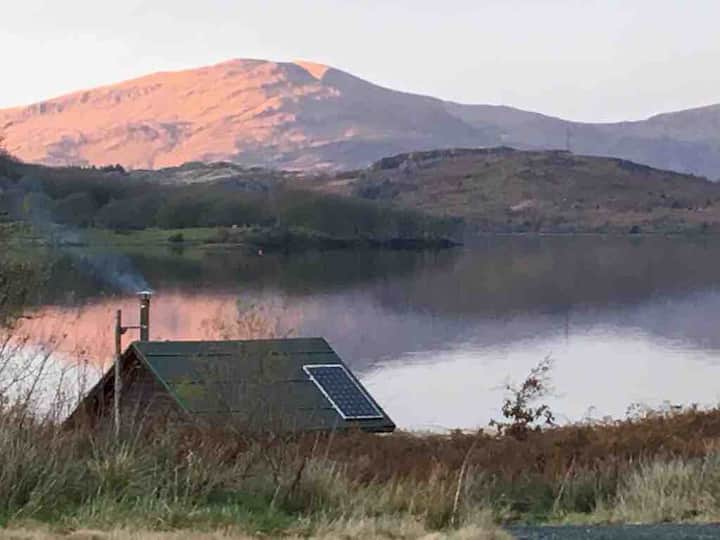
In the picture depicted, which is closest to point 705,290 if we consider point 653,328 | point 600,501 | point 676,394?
point 653,328

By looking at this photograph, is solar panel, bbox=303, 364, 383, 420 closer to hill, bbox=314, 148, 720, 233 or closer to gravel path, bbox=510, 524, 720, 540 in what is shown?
gravel path, bbox=510, 524, 720, 540

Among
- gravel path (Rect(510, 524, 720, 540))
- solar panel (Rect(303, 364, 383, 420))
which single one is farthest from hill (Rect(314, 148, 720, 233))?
gravel path (Rect(510, 524, 720, 540))

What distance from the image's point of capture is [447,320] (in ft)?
136

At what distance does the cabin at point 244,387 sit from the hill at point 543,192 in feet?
407

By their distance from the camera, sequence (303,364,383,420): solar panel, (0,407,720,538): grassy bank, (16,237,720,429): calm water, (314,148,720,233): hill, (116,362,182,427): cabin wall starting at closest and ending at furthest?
1. (0,407,720,538): grassy bank
2. (116,362,182,427): cabin wall
3. (303,364,383,420): solar panel
4. (16,237,720,429): calm water
5. (314,148,720,233): hill

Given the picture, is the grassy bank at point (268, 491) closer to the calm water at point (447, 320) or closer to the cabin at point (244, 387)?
the cabin at point (244, 387)

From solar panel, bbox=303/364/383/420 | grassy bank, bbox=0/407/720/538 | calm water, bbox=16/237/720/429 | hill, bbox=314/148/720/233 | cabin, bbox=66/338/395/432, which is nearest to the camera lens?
grassy bank, bbox=0/407/720/538

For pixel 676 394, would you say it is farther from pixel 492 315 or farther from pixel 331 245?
pixel 331 245

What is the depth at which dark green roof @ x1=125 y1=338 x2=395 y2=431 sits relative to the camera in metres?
11.9

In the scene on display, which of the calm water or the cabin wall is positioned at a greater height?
the cabin wall

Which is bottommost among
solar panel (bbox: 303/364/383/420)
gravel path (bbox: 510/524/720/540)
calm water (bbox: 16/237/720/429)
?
calm water (bbox: 16/237/720/429)

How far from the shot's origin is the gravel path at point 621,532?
6008 mm

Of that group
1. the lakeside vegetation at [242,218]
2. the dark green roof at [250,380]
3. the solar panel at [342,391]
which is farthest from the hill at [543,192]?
the dark green roof at [250,380]

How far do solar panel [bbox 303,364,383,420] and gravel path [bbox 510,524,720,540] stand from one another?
24.9ft
